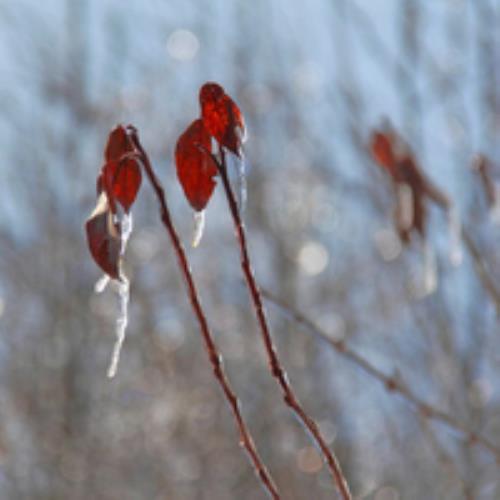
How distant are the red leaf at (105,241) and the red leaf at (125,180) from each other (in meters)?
0.02

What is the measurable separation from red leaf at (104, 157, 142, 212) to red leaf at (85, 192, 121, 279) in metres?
0.02

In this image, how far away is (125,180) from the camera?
1134 millimetres

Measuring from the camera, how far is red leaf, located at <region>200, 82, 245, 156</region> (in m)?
1.11

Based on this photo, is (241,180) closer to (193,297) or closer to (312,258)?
(193,297)

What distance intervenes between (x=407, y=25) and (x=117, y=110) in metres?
3.21

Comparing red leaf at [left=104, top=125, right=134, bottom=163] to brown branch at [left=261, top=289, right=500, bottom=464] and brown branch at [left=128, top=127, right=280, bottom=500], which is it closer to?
brown branch at [left=128, top=127, right=280, bottom=500]

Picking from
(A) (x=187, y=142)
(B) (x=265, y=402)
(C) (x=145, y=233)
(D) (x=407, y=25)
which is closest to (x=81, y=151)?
(C) (x=145, y=233)

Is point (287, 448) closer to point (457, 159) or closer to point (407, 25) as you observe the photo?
point (457, 159)

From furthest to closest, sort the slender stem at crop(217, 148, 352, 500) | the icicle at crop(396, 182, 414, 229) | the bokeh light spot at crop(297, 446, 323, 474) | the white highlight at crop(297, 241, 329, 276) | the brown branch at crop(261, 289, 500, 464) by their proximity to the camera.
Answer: the white highlight at crop(297, 241, 329, 276), the bokeh light spot at crop(297, 446, 323, 474), the icicle at crop(396, 182, 414, 229), the brown branch at crop(261, 289, 500, 464), the slender stem at crop(217, 148, 352, 500)

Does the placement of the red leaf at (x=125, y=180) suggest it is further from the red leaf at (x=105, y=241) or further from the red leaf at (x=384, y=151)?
the red leaf at (x=384, y=151)

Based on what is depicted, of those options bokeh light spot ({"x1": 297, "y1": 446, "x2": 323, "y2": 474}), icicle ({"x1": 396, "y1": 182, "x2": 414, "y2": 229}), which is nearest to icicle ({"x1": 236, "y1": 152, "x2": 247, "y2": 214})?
icicle ({"x1": 396, "y1": 182, "x2": 414, "y2": 229})

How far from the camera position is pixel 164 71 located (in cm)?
729

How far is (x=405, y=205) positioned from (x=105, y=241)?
0.76 metres

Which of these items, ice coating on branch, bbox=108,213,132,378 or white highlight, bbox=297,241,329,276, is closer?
ice coating on branch, bbox=108,213,132,378
